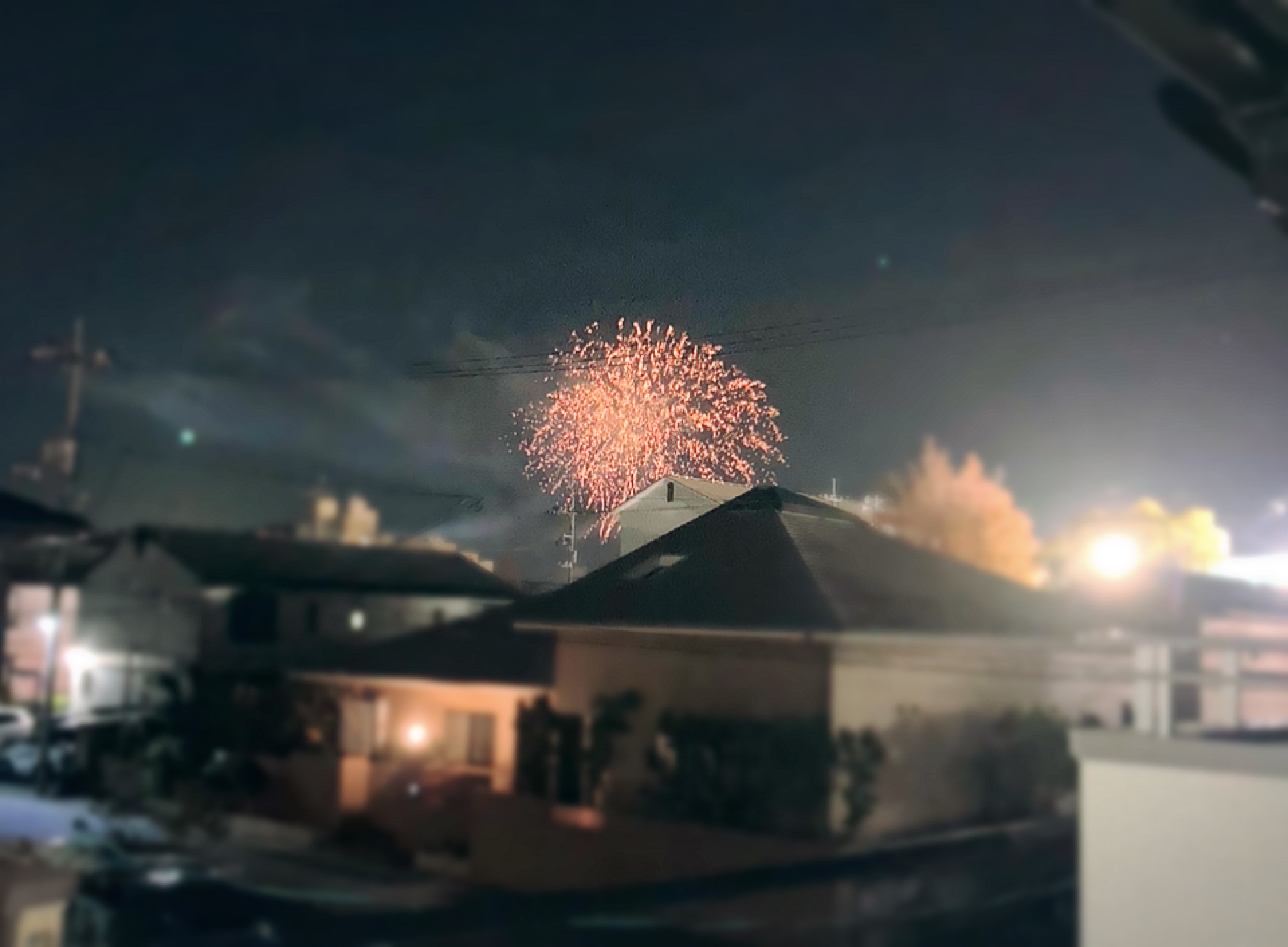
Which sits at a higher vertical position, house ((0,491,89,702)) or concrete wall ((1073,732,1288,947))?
house ((0,491,89,702))

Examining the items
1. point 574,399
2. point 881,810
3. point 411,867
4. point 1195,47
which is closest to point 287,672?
point 411,867

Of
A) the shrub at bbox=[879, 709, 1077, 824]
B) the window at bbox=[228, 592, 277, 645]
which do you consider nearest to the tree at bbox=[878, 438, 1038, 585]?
the shrub at bbox=[879, 709, 1077, 824]

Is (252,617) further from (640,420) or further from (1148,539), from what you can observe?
(1148,539)

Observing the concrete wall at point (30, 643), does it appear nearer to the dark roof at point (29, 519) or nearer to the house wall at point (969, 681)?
the dark roof at point (29, 519)

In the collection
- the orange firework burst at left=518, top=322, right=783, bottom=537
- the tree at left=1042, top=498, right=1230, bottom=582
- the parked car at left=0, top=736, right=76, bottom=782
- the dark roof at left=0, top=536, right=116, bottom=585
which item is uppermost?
the orange firework burst at left=518, top=322, right=783, bottom=537

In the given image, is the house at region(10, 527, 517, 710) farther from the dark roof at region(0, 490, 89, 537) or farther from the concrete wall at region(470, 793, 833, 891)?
the concrete wall at region(470, 793, 833, 891)

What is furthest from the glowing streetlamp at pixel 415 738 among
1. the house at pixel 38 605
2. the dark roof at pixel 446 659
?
the house at pixel 38 605

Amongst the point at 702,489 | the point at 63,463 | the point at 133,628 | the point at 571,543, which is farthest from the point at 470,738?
the point at 63,463
